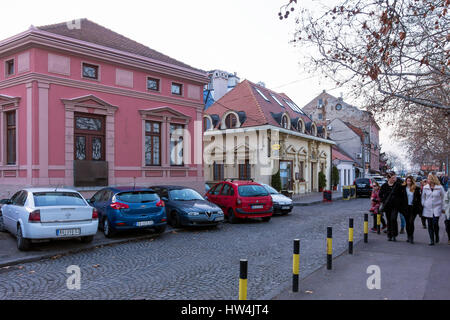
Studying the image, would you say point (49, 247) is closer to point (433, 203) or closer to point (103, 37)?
point (433, 203)

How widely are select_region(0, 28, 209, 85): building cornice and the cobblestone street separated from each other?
27.8 feet

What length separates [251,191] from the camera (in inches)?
576

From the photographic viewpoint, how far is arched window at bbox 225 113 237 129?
92.5ft

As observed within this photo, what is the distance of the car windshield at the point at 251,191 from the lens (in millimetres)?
14414

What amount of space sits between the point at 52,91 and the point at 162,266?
9810 millimetres

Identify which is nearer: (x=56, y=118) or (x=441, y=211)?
(x=441, y=211)

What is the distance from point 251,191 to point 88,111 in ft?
24.7

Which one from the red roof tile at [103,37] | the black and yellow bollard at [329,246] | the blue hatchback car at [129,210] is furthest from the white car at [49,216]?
the red roof tile at [103,37]

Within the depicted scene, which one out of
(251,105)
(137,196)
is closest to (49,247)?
(137,196)

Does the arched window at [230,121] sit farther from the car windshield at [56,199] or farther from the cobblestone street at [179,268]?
the car windshield at [56,199]
